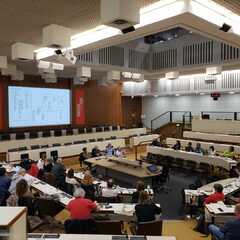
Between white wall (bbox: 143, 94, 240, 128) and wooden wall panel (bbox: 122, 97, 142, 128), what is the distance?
52 cm

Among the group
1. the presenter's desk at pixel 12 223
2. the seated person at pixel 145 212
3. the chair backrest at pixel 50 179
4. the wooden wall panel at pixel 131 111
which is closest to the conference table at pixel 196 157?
the chair backrest at pixel 50 179

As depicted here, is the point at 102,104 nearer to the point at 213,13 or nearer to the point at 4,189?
the point at 4,189

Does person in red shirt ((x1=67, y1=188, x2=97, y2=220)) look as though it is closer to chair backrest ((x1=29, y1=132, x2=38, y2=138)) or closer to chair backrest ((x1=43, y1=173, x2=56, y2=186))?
chair backrest ((x1=43, y1=173, x2=56, y2=186))

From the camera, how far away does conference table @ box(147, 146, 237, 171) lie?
11719 mm

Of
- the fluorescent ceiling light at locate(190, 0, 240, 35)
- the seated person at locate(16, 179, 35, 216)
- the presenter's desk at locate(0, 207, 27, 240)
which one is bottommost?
the seated person at locate(16, 179, 35, 216)

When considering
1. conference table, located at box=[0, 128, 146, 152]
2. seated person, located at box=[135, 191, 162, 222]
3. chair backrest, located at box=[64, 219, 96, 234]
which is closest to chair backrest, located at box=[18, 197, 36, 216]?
chair backrest, located at box=[64, 219, 96, 234]

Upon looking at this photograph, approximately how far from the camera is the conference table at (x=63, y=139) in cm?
Answer: 1454

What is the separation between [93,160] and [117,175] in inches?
52.4

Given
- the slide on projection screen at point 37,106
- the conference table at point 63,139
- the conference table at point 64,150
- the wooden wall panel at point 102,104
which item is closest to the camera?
Answer: the conference table at point 64,150

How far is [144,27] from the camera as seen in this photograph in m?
6.45

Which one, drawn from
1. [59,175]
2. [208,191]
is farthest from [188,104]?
[59,175]

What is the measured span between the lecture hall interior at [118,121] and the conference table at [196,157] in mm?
48

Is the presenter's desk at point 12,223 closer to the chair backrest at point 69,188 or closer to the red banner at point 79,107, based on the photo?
the chair backrest at point 69,188

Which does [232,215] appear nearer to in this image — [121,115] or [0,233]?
[0,233]
